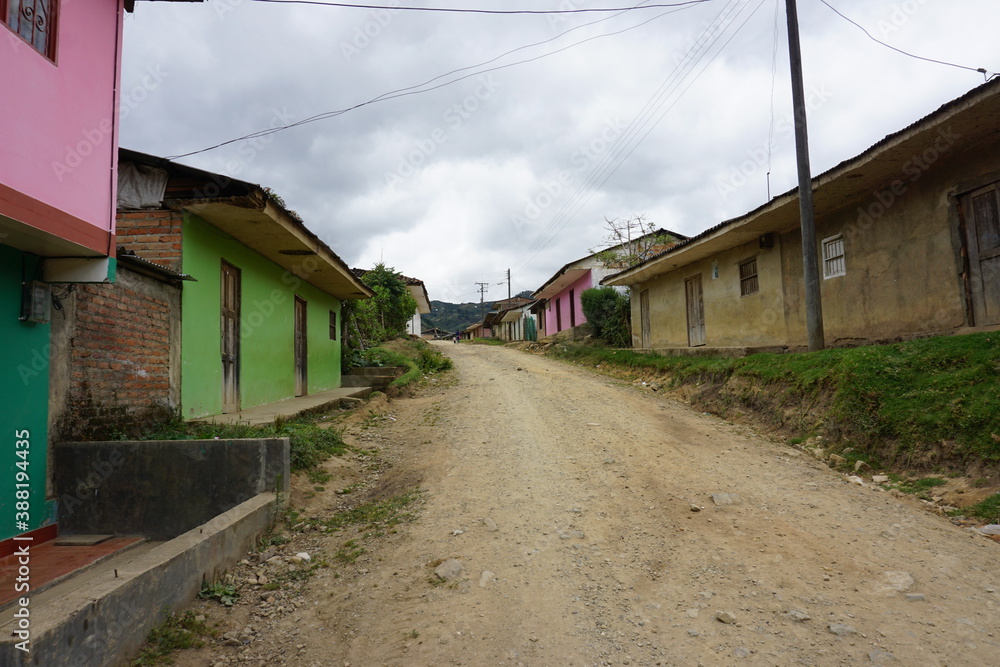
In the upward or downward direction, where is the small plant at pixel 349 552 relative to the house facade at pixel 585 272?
downward

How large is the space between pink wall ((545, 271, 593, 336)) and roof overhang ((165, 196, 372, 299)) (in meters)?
14.1

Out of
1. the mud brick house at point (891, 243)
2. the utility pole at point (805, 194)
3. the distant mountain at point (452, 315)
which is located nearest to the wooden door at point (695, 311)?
the mud brick house at point (891, 243)

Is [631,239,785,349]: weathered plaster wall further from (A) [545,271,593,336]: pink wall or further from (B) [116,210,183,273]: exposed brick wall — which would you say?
(B) [116,210,183,273]: exposed brick wall

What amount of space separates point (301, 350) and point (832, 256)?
10.2 meters

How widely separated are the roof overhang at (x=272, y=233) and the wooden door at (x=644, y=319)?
9494mm

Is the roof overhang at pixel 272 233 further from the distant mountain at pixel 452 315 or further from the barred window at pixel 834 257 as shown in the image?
the distant mountain at pixel 452 315

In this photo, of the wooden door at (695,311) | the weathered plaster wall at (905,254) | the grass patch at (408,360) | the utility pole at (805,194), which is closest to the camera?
the weathered plaster wall at (905,254)

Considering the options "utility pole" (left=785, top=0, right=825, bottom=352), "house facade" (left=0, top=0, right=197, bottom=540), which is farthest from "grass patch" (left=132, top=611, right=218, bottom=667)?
"utility pole" (left=785, top=0, right=825, bottom=352)

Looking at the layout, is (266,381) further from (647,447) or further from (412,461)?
(647,447)

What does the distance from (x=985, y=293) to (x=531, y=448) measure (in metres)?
5.83

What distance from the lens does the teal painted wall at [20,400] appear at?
401 centimetres

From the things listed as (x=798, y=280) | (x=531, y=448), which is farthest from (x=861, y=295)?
(x=531, y=448)

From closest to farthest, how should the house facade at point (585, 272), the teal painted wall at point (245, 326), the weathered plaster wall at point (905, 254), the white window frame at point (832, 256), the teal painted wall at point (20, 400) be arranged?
the teal painted wall at point (20, 400), the teal painted wall at point (245, 326), the weathered plaster wall at point (905, 254), the white window frame at point (832, 256), the house facade at point (585, 272)

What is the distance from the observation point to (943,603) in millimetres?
3002
